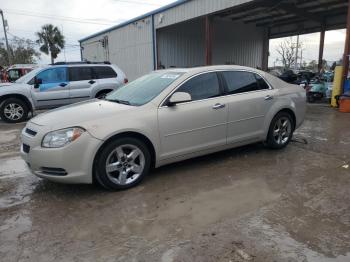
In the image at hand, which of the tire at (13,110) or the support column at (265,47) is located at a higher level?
the support column at (265,47)

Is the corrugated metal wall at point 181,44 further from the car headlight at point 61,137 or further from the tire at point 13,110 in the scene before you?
the car headlight at point 61,137

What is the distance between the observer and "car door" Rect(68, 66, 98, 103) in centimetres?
1070

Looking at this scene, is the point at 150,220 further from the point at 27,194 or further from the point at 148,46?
the point at 148,46

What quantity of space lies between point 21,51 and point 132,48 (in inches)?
1547

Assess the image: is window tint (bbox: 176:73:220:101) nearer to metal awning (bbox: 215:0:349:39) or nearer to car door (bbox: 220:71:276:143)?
car door (bbox: 220:71:276:143)

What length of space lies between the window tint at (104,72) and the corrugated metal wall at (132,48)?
849 centimetres

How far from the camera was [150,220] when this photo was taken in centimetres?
346

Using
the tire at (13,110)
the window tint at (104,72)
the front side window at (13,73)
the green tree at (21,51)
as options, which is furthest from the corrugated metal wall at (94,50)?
the green tree at (21,51)

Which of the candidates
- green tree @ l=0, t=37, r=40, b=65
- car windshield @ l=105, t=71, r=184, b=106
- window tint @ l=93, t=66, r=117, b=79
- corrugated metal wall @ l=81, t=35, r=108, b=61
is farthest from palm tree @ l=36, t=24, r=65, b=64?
car windshield @ l=105, t=71, r=184, b=106

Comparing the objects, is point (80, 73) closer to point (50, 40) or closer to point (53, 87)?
point (53, 87)

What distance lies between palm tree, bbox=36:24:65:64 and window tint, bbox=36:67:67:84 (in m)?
41.9

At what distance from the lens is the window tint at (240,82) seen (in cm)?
520

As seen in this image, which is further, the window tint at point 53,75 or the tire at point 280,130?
the window tint at point 53,75

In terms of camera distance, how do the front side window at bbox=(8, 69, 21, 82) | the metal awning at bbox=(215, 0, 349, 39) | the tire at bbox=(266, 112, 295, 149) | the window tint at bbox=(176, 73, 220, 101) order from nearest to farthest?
the window tint at bbox=(176, 73, 220, 101) → the tire at bbox=(266, 112, 295, 149) → the metal awning at bbox=(215, 0, 349, 39) → the front side window at bbox=(8, 69, 21, 82)
